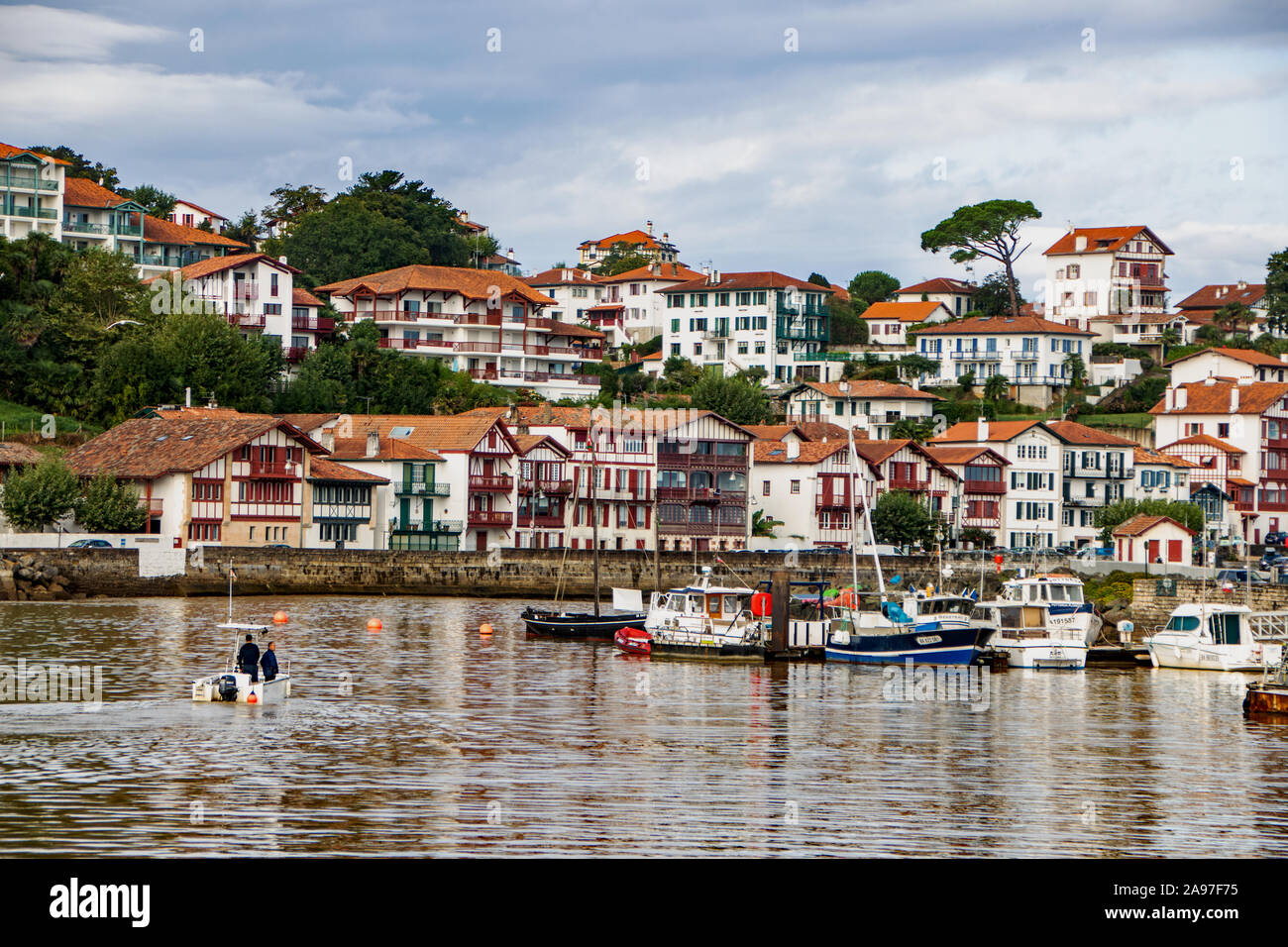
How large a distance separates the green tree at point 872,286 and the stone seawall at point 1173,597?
363 feet

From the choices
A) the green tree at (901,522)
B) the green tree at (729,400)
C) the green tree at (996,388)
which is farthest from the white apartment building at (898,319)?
the green tree at (901,522)

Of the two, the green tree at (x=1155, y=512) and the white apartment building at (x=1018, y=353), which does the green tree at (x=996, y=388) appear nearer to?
the white apartment building at (x=1018, y=353)

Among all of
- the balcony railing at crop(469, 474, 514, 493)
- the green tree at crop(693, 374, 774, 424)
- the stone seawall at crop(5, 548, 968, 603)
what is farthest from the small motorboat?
the green tree at crop(693, 374, 774, 424)

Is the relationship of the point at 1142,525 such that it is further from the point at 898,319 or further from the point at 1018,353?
the point at 898,319

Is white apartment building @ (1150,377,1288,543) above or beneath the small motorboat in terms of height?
above

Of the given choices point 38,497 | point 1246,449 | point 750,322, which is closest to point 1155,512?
point 1246,449

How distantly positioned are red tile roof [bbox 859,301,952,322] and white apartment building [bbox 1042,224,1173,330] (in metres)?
12.6

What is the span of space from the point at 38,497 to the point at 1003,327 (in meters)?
82.1

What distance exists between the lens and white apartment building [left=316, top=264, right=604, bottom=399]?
12594 centimetres

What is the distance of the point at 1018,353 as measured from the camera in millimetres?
132125

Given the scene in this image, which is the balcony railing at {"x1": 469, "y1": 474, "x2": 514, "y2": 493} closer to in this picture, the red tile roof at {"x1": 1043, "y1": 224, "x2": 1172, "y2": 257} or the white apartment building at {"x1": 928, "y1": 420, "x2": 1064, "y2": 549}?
the white apartment building at {"x1": 928, "y1": 420, "x2": 1064, "y2": 549}

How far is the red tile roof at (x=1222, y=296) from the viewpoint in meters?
159

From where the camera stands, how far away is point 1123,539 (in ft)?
277

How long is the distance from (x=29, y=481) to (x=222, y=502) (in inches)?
398
